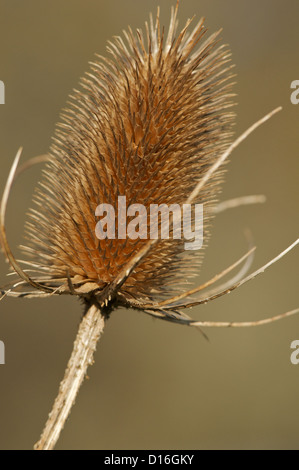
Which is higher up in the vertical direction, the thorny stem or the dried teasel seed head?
the dried teasel seed head

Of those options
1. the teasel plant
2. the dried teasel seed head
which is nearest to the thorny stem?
the teasel plant

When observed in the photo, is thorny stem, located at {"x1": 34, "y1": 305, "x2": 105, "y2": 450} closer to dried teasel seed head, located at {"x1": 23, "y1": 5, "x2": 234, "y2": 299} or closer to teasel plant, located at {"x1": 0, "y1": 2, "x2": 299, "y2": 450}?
teasel plant, located at {"x1": 0, "y1": 2, "x2": 299, "y2": 450}

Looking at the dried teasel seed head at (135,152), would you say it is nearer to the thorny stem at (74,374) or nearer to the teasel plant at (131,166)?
the teasel plant at (131,166)

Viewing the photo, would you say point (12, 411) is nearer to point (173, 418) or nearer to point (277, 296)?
point (173, 418)

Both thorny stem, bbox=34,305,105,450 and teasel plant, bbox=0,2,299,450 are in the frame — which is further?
teasel plant, bbox=0,2,299,450


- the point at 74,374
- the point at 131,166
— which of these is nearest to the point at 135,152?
the point at 131,166

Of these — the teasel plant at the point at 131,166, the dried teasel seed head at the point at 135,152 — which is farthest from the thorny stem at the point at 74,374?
the dried teasel seed head at the point at 135,152
